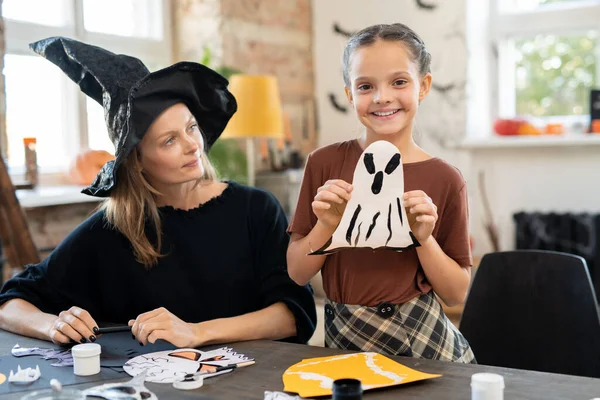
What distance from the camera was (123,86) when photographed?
1.69 m

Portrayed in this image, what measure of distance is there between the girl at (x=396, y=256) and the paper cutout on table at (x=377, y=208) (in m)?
0.04

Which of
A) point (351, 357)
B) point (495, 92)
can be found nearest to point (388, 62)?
point (351, 357)

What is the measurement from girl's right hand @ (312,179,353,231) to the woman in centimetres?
35

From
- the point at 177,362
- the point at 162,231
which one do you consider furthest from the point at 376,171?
the point at 162,231

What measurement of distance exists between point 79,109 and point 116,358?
8.67 feet

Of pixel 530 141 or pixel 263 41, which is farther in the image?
pixel 263 41

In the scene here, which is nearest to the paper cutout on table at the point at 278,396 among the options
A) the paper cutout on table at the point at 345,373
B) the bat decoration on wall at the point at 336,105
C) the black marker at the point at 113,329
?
the paper cutout on table at the point at 345,373

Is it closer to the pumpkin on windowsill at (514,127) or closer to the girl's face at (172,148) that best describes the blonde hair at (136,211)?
the girl's face at (172,148)

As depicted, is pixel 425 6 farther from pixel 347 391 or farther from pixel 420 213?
pixel 347 391

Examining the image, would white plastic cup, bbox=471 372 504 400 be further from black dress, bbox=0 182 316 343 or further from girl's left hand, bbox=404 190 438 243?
black dress, bbox=0 182 316 343

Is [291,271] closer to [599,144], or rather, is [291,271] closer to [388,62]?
[388,62]

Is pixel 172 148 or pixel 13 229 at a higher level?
pixel 172 148

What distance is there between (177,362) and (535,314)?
3.19 ft

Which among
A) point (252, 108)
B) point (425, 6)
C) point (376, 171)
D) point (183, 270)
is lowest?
point (183, 270)
